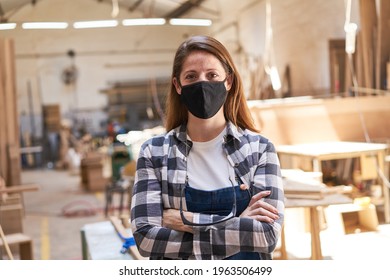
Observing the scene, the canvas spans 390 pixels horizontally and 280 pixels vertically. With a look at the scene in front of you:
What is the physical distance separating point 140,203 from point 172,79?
34 centimetres

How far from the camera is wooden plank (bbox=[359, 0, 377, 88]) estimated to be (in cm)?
261

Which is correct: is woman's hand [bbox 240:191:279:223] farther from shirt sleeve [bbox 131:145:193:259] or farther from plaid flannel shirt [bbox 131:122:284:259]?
shirt sleeve [bbox 131:145:193:259]

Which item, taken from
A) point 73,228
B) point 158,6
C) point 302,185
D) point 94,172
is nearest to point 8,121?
point 73,228

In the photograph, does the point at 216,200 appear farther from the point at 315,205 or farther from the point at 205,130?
the point at 315,205

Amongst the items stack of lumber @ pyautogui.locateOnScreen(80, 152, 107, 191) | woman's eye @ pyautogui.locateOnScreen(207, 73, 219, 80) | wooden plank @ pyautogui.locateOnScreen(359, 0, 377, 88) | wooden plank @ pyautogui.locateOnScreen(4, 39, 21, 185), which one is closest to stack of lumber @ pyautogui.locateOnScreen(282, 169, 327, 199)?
wooden plank @ pyautogui.locateOnScreen(359, 0, 377, 88)

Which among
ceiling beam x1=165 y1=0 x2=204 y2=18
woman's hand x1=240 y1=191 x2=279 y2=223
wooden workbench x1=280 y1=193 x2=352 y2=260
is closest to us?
woman's hand x1=240 y1=191 x2=279 y2=223

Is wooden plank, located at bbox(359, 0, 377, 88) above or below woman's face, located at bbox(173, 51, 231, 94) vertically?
above

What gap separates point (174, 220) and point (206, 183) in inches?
4.9

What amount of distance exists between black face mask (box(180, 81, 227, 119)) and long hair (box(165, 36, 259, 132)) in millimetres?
48

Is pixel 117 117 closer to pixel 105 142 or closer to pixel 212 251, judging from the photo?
pixel 105 142

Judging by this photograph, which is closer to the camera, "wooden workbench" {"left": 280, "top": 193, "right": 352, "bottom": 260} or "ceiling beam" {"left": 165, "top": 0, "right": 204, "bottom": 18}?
"wooden workbench" {"left": 280, "top": 193, "right": 352, "bottom": 260}

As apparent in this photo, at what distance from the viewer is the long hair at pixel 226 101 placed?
132cm

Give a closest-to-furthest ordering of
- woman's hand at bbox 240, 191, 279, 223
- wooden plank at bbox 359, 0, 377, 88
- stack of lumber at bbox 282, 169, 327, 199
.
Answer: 1. woman's hand at bbox 240, 191, 279, 223
2. stack of lumber at bbox 282, 169, 327, 199
3. wooden plank at bbox 359, 0, 377, 88
